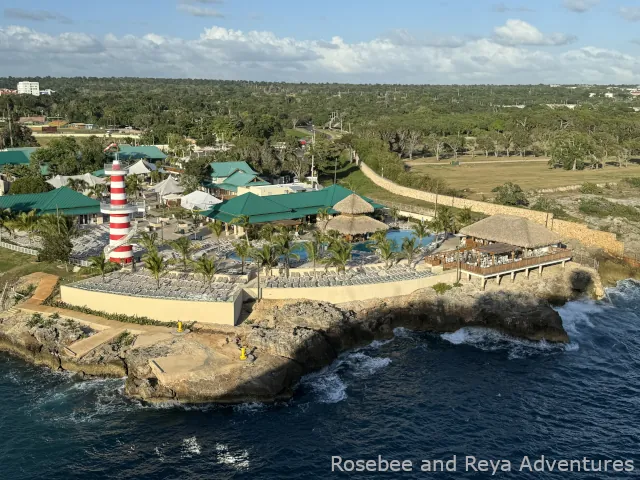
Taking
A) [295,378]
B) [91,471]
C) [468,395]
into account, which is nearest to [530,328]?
[468,395]

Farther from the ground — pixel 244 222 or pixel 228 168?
pixel 228 168

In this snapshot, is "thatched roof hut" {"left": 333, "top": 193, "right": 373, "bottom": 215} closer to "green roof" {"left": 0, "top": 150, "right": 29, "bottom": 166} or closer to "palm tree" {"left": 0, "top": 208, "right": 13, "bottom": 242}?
"palm tree" {"left": 0, "top": 208, "right": 13, "bottom": 242}

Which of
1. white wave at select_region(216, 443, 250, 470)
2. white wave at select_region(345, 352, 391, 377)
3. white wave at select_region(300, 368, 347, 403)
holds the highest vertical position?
white wave at select_region(345, 352, 391, 377)

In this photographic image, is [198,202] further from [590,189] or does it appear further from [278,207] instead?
[590,189]

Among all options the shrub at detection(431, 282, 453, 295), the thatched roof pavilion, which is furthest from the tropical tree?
the shrub at detection(431, 282, 453, 295)

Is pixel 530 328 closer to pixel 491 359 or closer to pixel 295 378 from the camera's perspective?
pixel 491 359

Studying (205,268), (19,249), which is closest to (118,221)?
(205,268)

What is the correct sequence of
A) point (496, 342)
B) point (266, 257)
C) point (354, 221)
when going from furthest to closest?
1. point (354, 221)
2. point (266, 257)
3. point (496, 342)
